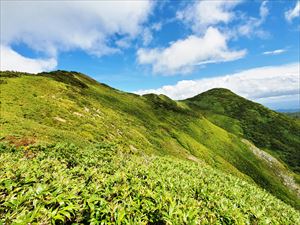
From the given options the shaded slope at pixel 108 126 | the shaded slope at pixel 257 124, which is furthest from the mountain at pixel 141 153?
the shaded slope at pixel 257 124

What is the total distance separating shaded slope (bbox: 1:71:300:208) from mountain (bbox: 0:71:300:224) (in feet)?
0.70

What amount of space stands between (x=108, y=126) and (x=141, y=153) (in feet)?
36.5

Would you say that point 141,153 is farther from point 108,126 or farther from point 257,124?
point 257,124

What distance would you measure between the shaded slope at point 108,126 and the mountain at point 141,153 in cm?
21

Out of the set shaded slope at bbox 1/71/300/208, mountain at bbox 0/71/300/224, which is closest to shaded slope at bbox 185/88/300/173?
mountain at bbox 0/71/300/224

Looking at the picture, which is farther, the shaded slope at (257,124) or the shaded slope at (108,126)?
the shaded slope at (257,124)

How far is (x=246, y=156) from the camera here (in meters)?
93.1

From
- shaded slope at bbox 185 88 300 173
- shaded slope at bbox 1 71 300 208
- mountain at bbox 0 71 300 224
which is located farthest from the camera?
shaded slope at bbox 185 88 300 173

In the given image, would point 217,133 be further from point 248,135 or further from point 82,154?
point 82,154

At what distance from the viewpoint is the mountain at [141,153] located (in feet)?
34.1

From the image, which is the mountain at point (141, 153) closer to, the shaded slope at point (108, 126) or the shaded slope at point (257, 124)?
the shaded slope at point (108, 126)

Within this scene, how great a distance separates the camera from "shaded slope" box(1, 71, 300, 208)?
3578cm

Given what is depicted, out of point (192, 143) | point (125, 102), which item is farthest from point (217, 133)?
point (125, 102)

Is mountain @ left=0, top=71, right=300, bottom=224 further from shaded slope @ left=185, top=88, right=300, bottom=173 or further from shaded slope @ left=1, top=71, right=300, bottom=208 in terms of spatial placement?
shaded slope @ left=185, top=88, right=300, bottom=173
